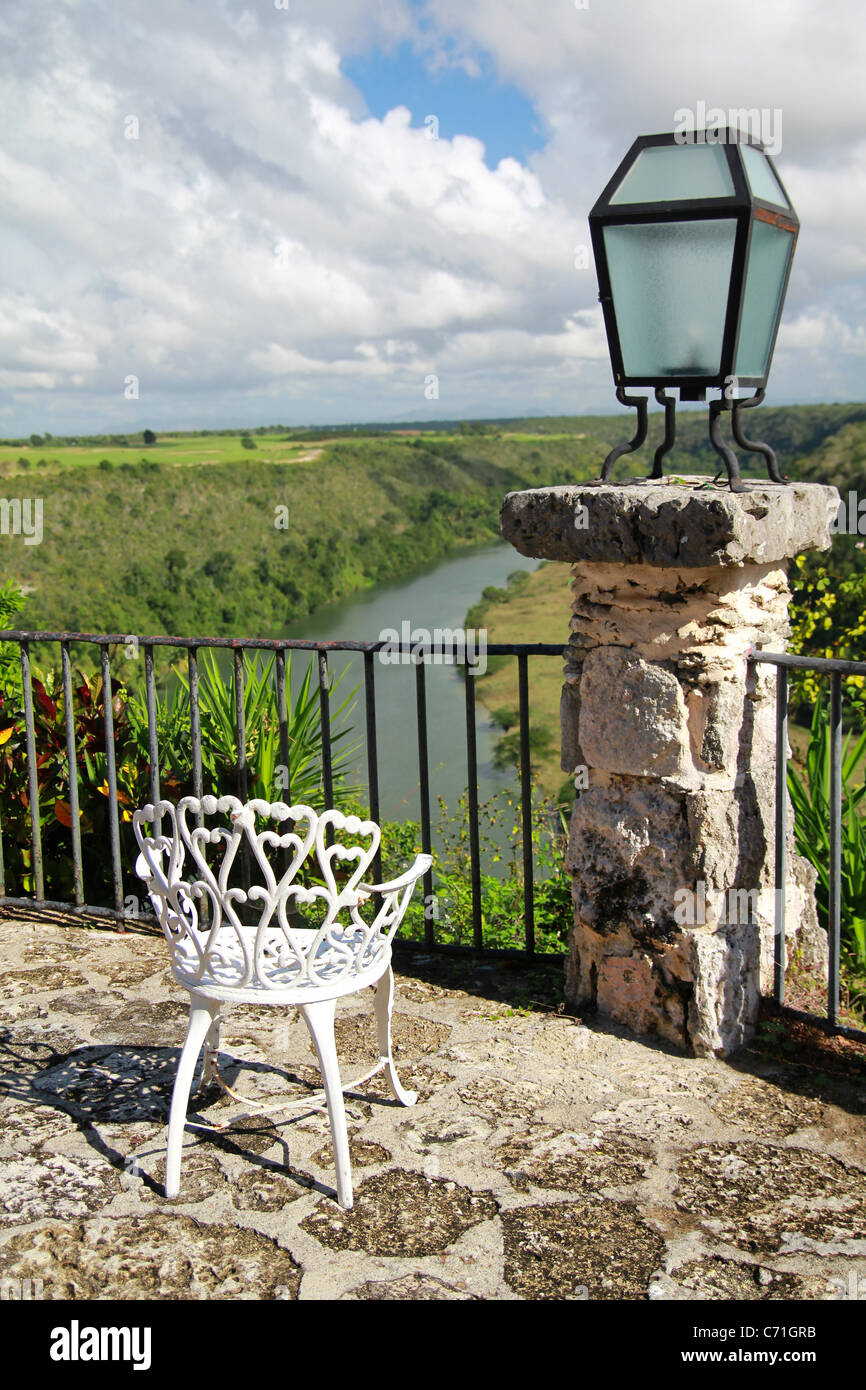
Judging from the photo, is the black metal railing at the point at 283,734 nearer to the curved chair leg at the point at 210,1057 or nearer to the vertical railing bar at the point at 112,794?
the vertical railing bar at the point at 112,794

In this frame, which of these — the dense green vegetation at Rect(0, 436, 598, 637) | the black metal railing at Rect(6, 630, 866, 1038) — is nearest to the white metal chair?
the black metal railing at Rect(6, 630, 866, 1038)

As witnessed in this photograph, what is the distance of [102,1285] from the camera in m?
2.05

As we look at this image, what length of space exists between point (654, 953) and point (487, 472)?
38238 mm

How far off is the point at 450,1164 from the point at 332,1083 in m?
0.41

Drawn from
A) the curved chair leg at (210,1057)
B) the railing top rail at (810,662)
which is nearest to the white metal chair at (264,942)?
the curved chair leg at (210,1057)

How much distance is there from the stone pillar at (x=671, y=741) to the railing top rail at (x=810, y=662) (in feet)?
0.13

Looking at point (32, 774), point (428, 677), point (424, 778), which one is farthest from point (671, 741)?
point (428, 677)

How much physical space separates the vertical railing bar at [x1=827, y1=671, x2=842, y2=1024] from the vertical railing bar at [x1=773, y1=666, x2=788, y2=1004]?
5.5 inches

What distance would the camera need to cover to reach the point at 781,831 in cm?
296

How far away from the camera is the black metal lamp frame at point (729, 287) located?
104 inches

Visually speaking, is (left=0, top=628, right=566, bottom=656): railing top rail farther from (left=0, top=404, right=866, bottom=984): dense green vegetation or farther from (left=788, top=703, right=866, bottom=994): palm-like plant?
(left=788, top=703, right=866, bottom=994): palm-like plant

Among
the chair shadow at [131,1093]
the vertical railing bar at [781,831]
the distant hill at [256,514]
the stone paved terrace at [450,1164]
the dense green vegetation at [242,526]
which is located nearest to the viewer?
the stone paved terrace at [450,1164]

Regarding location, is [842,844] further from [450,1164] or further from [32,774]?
[32,774]
